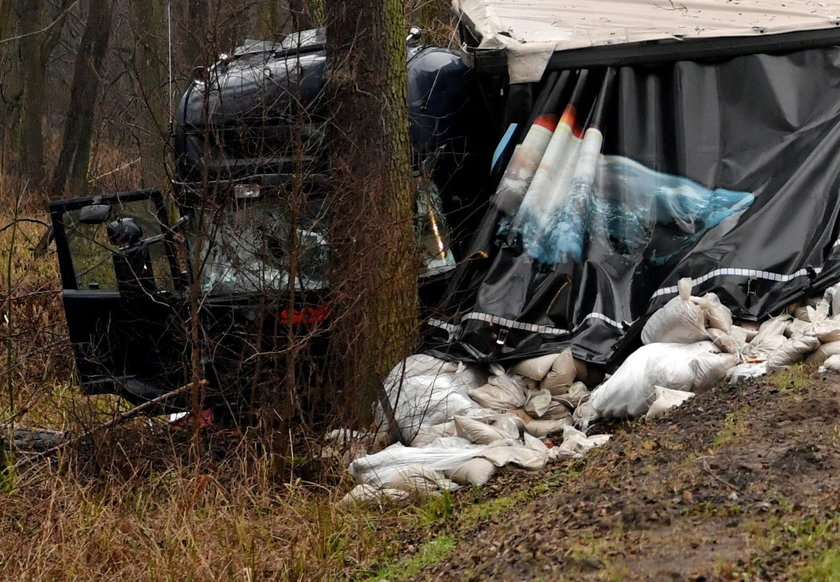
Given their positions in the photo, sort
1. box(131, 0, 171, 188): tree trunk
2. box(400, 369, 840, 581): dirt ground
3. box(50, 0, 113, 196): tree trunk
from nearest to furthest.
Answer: box(400, 369, 840, 581): dirt ground
box(131, 0, 171, 188): tree trunk
box(50, 0, 113, 196): tree trunk

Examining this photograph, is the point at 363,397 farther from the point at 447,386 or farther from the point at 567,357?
the point at 567,357

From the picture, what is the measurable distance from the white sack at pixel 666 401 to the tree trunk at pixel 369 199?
5.62 ft

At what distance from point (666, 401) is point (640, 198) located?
1959 mm

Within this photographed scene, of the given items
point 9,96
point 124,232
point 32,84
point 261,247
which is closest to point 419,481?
point 261,247

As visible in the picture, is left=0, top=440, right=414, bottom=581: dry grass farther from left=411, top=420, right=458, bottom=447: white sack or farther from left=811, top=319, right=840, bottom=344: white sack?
left=811, top=319, right=840, bottom=344: white sack

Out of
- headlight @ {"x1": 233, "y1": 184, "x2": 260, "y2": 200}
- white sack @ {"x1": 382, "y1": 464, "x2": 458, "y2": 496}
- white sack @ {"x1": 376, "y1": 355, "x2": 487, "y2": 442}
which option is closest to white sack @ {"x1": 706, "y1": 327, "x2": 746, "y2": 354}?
white sack @ {"x1": 376, "y1": 355, "x2": 487, "y2": 442}

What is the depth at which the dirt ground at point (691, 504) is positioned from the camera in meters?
3.59

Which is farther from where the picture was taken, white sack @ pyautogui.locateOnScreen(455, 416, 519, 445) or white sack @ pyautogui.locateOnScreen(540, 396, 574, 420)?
white sack @ pyautogui.locateOnScreen(540, 396, 574, 420)

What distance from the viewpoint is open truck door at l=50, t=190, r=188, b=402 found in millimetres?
7086

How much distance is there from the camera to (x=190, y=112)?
786 centimetres

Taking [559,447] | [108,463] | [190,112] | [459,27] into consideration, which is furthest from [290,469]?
[459,27]

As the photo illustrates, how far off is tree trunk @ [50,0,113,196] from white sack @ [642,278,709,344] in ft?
38.8

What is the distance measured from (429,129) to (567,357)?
200 cm

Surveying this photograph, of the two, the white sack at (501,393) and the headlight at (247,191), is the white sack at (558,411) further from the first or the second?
the headlight at (247,191)
